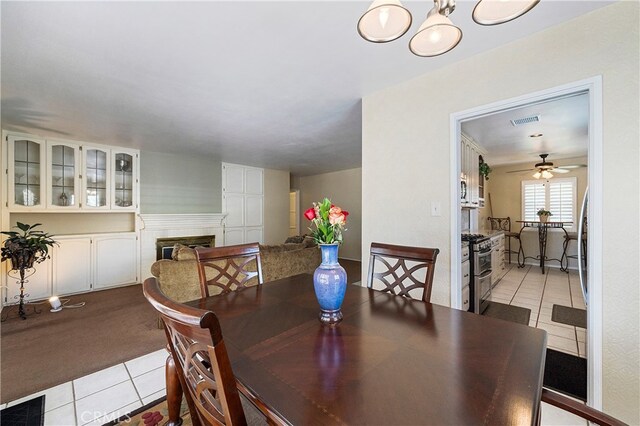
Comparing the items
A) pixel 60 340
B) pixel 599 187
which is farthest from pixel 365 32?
pixel 60 340

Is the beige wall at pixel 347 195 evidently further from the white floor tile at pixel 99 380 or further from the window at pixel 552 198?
the white floor tile at pixel 99 380

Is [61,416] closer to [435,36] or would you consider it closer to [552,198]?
[435,36]

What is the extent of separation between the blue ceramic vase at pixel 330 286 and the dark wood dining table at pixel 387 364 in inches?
2.2

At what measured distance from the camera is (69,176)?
4.15 m

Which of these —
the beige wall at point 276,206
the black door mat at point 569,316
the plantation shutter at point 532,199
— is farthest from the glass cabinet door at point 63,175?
the plantation shutter at point 532,199

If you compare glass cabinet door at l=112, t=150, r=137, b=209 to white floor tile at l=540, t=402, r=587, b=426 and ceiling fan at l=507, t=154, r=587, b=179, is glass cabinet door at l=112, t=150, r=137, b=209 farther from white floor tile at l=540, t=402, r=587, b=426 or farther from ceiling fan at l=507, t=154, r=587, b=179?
ceiling fan at l=507, t=154, r=587, b=179

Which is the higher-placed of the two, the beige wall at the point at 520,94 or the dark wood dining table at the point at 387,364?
the beige wall at the point at 520,94

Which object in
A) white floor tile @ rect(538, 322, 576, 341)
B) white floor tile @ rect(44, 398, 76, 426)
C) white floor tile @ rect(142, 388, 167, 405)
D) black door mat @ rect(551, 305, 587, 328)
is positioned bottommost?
white floor tile @ rect(44, 398, 76, 426)

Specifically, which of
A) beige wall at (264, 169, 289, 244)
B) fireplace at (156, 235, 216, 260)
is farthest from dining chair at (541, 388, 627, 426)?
beige wall at (264, 169, 289, 244)

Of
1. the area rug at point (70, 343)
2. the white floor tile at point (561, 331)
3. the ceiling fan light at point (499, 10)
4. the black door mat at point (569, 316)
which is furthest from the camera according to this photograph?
the black door mat at point (569, 316)

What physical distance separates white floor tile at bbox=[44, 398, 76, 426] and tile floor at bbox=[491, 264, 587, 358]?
3.77m

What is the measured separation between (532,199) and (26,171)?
949 centimetres

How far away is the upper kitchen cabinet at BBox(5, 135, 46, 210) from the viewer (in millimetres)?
3662

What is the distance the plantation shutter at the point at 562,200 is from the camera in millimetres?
5656
